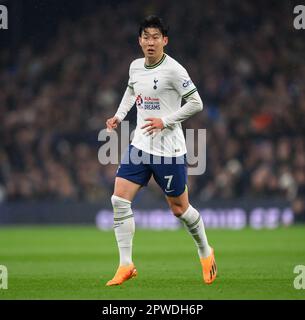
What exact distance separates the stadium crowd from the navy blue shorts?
444 inches

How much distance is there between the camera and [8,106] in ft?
76.2

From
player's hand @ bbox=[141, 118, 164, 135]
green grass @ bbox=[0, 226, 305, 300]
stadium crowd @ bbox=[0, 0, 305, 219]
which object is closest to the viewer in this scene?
green grass @ bbox=[0, 226, 305, 300]

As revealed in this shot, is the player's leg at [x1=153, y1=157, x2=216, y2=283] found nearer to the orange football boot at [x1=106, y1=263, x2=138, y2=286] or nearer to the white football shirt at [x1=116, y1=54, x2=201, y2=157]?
the white football shirt at [x1=116, y1=54, x2=201, y2=157]

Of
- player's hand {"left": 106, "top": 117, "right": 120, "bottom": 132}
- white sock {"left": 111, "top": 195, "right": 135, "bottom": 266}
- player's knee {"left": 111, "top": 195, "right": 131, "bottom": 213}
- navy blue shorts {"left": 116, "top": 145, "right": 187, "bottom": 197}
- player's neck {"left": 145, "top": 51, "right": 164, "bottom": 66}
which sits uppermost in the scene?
player's neck {"left": 145, "top": 51, "right": 164, "bottom": 66}

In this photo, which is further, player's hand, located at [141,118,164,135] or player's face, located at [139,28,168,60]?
player's face, located at [139,28,168,60]

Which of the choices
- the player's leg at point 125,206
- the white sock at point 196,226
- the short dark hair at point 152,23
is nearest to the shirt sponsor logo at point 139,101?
the player's leg at point 125,206

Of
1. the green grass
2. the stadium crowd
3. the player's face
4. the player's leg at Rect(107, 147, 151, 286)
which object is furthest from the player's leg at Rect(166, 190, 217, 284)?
the stadium crowd

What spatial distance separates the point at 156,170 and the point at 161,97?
73 centimetres

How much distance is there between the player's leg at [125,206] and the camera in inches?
357

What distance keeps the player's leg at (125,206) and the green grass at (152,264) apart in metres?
0.23

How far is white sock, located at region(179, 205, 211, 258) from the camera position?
30.4 ft

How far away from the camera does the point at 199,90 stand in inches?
891

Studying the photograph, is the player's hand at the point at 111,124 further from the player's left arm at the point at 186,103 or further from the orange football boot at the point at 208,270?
the orange football boot at the point at 208,270
